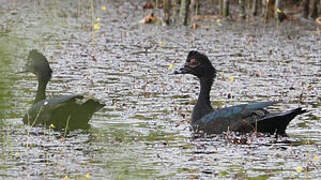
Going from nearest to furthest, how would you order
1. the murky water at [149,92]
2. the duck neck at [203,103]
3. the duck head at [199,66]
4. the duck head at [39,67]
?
1. the murky water at [149,92]
2. the duck neck at [203,103]
3. the duck head at [199,66]
4. the duck head at [39,67]

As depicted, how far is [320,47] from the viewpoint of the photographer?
53.8 ft

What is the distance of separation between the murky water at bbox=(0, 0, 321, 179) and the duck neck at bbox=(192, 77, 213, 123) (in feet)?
0.57

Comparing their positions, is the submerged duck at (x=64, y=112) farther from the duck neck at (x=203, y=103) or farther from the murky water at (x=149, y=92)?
the duck neck at (x=203, y=103)

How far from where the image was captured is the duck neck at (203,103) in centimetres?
936

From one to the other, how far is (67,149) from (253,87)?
5025 millimetres

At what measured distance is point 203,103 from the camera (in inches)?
375

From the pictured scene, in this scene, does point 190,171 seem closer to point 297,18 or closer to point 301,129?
point 301,129

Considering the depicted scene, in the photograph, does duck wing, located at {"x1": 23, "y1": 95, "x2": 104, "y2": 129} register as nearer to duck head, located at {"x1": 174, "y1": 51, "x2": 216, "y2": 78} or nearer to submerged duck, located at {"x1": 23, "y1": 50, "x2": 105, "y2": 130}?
submerged duck, located at {"x1": 23, "y1": 50, "x2": 105, "y2": 130}

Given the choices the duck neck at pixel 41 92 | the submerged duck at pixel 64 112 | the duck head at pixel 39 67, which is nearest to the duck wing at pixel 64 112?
the submerged duck at pixel 64 112

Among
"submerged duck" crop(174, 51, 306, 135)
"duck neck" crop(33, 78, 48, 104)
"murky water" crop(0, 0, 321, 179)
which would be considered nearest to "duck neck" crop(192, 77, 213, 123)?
"submerged duck" crop(174, 51, 306, 135)

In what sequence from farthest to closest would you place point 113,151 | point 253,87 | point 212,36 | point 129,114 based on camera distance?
1. point 212,36
2. point 253,87
3. point 129,114
4. point 113,151

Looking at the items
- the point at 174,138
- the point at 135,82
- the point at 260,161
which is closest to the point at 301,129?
the point at 174,138

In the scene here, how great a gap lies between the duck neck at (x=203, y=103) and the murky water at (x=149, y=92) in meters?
0.17

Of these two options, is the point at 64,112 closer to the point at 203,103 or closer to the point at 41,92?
the point at 41,92
